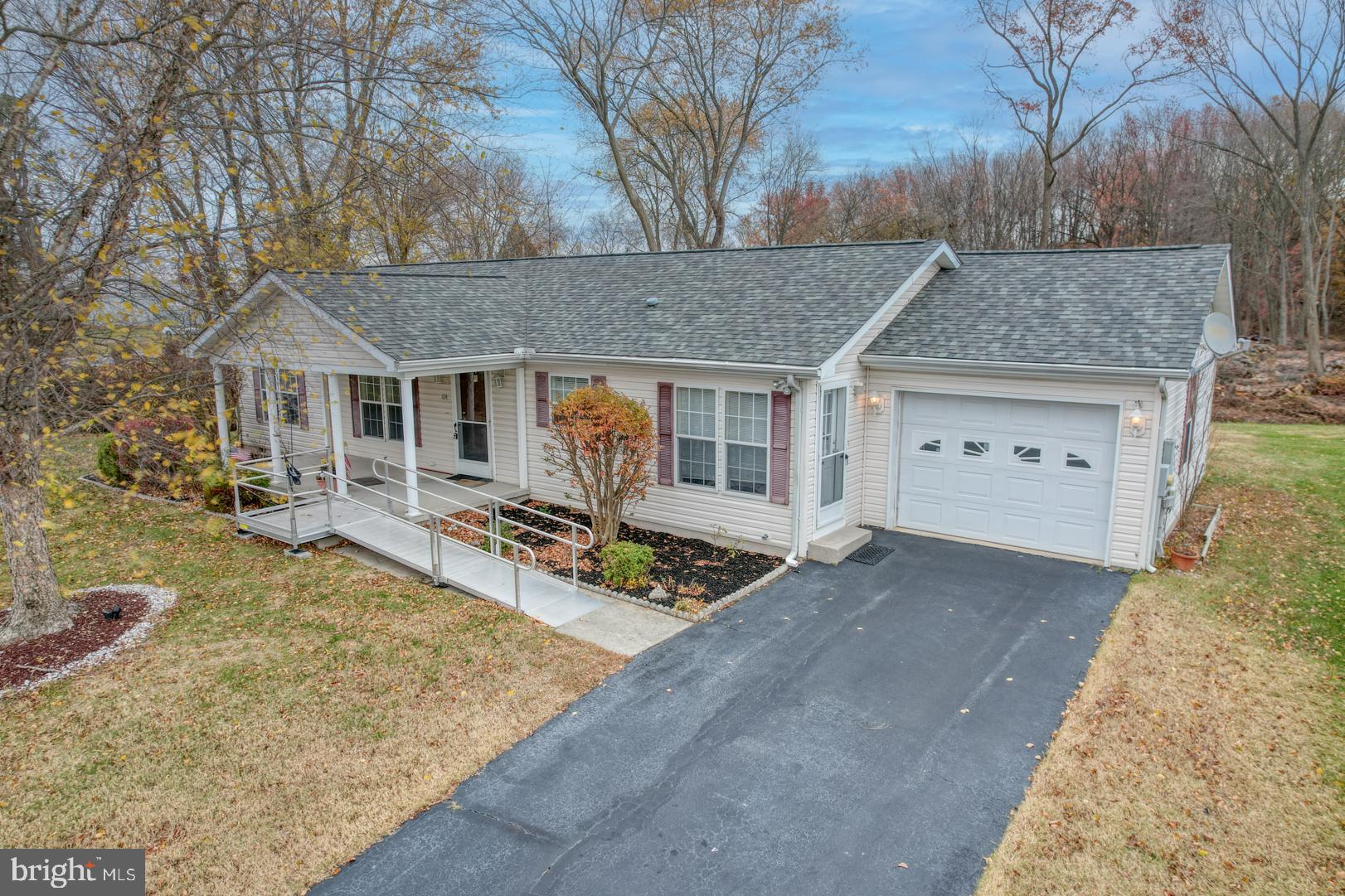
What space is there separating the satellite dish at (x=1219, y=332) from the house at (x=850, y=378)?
1.44 ft

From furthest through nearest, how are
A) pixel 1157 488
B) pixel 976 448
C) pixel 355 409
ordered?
pixel 355 409 < pixel 976 448 < pixel 1157 488

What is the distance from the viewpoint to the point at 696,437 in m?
11.1

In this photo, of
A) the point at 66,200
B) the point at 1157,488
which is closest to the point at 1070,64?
the point at 1157,488

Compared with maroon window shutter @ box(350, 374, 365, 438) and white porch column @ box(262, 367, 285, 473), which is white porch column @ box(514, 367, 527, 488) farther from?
maroon window shutter @ box(350, 374, 365, 438)

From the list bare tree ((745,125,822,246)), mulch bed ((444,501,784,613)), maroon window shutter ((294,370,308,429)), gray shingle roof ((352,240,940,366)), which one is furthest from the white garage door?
bare tree ((745,125,822,246))

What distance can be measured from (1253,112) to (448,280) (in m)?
35.2

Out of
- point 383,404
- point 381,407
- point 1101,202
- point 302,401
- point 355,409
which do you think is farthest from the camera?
point 1101,202

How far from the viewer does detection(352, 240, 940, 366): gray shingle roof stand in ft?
35.7

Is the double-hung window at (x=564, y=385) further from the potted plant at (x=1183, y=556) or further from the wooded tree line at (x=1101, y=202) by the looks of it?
the wooded tree line at (x=1101, y=202)

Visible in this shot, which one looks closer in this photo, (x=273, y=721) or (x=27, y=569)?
(x=273, y=721)

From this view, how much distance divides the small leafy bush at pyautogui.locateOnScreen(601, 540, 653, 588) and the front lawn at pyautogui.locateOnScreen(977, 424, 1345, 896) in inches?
192

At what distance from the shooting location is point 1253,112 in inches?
1245

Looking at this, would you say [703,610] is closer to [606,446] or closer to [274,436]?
[606,446]

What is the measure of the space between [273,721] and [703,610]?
4.42m
